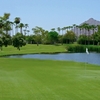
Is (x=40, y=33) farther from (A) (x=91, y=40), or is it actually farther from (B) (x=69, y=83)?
(B) (x=69, y=83)

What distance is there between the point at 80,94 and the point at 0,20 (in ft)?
137

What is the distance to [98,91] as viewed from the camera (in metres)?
13.9

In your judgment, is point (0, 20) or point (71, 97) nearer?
point (71, 97)

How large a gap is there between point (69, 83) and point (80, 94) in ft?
10.6

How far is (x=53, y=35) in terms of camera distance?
138750 millimetres

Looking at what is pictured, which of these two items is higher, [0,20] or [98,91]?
[0,20]

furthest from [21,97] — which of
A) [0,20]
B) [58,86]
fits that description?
[0,20]

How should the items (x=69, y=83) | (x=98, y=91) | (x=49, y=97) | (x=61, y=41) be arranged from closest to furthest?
(x=49, y=97) < (x=98, y=91) < (x=69, y=83) < (x=61, y=41)

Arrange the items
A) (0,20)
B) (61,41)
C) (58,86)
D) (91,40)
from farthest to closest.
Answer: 1. (61,41)
2. (91,40)
3. (0,20)
4. (58,86)

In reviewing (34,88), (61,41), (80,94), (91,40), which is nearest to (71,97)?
(80,94)

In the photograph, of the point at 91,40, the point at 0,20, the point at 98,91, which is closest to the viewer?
the point at 98,91

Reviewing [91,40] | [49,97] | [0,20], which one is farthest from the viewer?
[91,40]

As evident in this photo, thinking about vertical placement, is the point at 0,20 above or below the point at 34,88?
above

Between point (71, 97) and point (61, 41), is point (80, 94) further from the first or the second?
point (61, 41)
